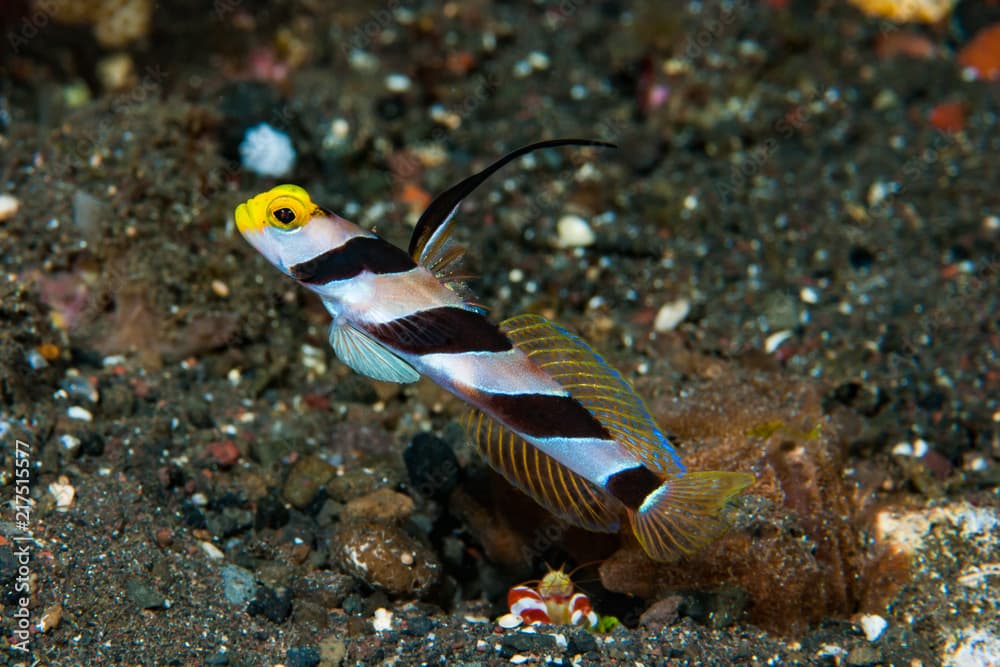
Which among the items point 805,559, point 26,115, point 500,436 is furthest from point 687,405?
point 26,115

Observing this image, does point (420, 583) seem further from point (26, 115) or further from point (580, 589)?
point (26, 115)

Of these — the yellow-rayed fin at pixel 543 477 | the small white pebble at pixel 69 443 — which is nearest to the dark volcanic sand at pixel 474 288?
the small white pebble at pixel 69 443

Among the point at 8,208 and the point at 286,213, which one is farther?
the point at 8,208

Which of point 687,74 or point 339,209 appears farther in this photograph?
point 687,74

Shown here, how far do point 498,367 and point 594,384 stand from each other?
0.34 meters

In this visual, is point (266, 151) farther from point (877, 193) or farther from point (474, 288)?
point (877, 193)

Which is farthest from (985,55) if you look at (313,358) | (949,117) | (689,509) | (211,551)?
(211,551)

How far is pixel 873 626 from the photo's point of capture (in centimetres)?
321

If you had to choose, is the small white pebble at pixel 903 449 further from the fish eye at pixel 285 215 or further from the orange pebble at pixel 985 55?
the orange pebble at pixel 985 55

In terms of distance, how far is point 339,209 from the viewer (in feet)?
16.3

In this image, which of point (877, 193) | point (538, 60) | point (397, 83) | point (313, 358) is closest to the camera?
point (313, 358)

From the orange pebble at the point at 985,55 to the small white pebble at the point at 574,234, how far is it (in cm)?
378

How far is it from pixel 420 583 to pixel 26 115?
15.1 ft

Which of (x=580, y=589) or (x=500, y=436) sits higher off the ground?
(x=500, y=436)
